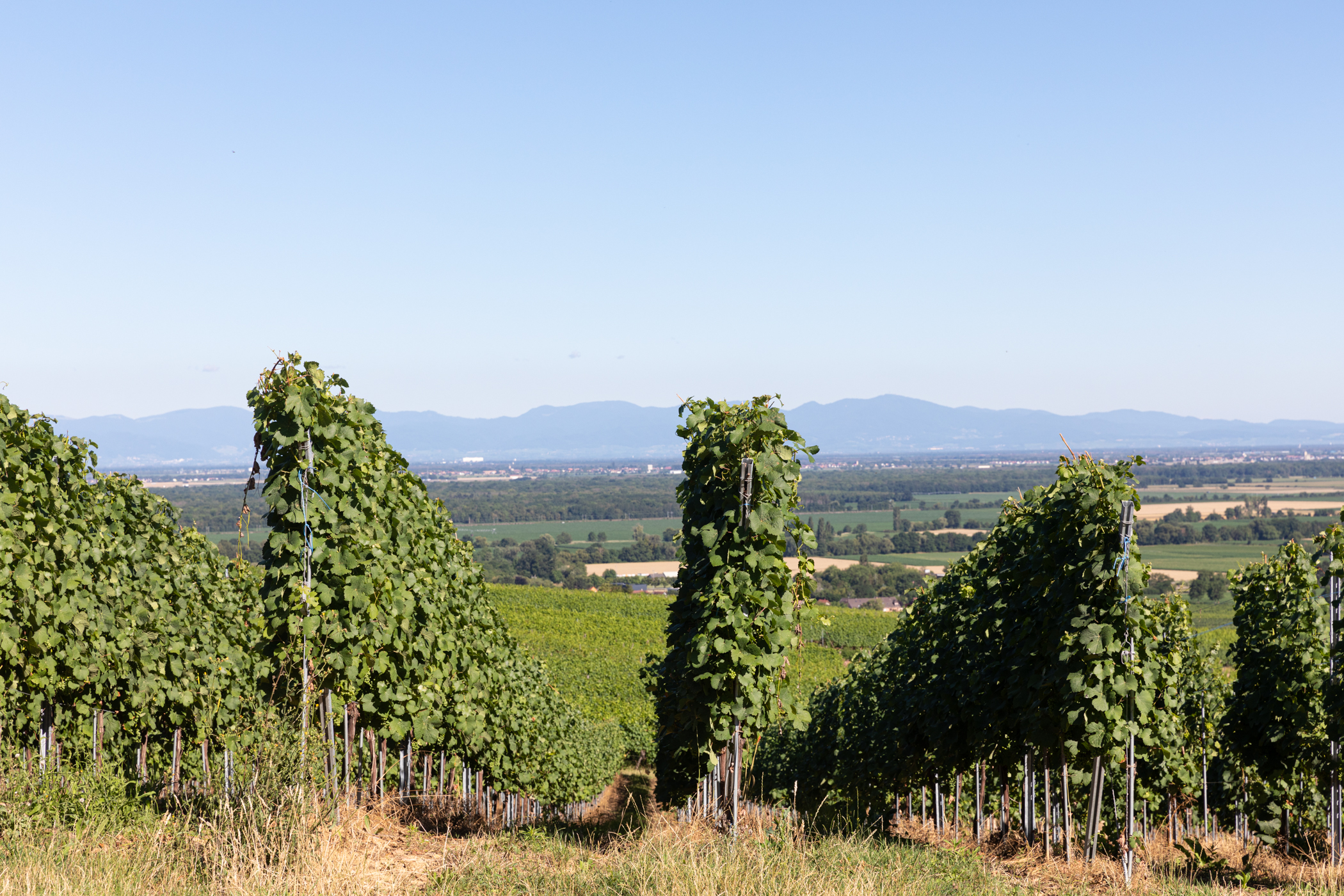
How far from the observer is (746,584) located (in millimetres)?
6598

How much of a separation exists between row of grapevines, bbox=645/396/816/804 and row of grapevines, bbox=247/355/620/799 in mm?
2443

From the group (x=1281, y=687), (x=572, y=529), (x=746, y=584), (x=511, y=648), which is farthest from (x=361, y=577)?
(x=572, y=529)

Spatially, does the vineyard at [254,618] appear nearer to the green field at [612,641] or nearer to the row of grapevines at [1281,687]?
the row of grapevines at [1281,687]

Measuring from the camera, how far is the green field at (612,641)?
32562 mm

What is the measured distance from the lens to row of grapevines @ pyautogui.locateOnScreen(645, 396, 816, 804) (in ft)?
21.5

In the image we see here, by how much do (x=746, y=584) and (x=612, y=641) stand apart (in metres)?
36.8

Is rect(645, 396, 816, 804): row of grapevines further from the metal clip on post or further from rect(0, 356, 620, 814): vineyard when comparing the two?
rect(0, 356, 620, 814): vineyard

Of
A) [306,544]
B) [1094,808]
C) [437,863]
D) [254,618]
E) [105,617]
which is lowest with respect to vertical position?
[1094,808]

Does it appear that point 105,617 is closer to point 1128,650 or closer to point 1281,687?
point 1128,650

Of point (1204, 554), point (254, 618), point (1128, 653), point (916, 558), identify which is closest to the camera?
point (254, 618)

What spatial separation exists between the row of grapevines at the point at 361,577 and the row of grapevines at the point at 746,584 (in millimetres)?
2443

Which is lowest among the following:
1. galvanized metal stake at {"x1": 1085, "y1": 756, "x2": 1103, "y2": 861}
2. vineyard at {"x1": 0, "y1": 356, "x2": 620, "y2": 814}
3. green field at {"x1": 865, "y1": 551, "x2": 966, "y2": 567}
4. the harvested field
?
green field at {"x1": 865, "y1": 551, "x2": 966, "y2": 567}

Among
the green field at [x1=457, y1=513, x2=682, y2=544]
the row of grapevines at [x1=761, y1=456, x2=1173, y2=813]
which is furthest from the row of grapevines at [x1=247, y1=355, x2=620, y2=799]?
the green field at [x1=457, y1=513, x2=682, y2=544]

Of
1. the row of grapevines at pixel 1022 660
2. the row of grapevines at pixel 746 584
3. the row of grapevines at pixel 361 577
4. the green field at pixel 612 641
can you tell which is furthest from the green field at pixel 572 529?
the row of grapevines at pixel 746 584
